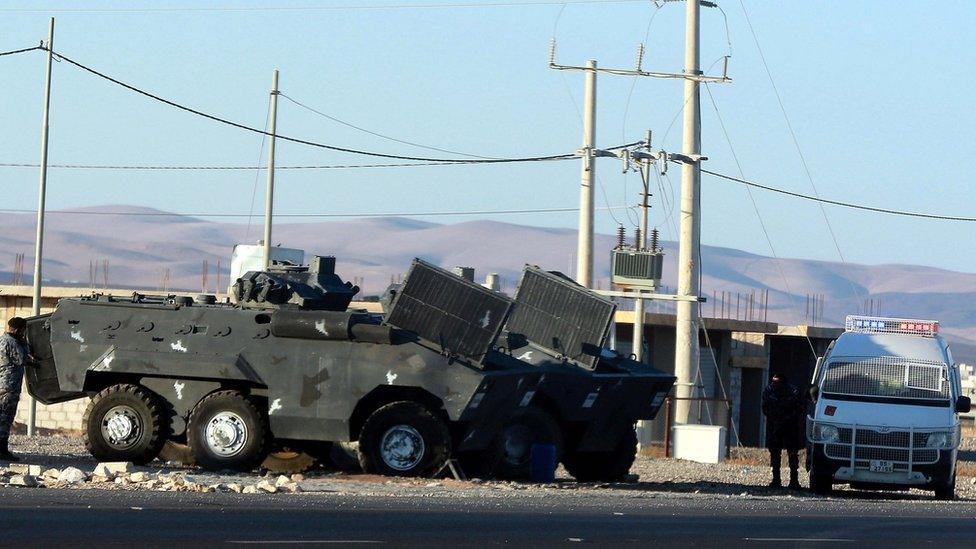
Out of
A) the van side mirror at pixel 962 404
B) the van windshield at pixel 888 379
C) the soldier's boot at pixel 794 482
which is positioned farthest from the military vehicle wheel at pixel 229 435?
the van side mirror at pixel 962 404

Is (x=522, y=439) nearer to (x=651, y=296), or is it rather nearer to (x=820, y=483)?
(x=820, y=483)

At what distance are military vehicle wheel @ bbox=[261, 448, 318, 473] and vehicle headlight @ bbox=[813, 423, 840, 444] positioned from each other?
261 inches

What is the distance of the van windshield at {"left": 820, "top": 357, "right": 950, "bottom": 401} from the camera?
22.4m

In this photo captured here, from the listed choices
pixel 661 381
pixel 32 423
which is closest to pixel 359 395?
pixel 661 381

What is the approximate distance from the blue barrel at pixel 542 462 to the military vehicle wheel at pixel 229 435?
337 centimetres

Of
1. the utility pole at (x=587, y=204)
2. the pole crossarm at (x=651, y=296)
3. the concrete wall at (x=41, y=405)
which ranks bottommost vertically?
the concrete wall at (x=41, y=405)

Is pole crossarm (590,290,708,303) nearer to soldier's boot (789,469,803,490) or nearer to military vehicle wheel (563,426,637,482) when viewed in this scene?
soldier's boot (789,469,803,490)

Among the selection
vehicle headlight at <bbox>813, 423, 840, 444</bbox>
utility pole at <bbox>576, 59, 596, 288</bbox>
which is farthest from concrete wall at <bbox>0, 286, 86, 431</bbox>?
vehicle headlight at <bbox>813, 423, 840, 444</bbox>

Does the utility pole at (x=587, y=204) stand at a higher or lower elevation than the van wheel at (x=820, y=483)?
higher

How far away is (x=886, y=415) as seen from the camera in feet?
72.2

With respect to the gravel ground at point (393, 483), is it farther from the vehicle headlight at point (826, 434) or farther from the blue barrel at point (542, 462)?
the vehicle headlight at point (826, 434)

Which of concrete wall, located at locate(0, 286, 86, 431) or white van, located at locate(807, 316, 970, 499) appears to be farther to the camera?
concrete wall, located at locate(0, 286, 86, 431)

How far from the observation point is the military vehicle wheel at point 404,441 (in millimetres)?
19391

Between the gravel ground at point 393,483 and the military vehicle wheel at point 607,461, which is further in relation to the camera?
the military vehicle wheel at point 607,461
